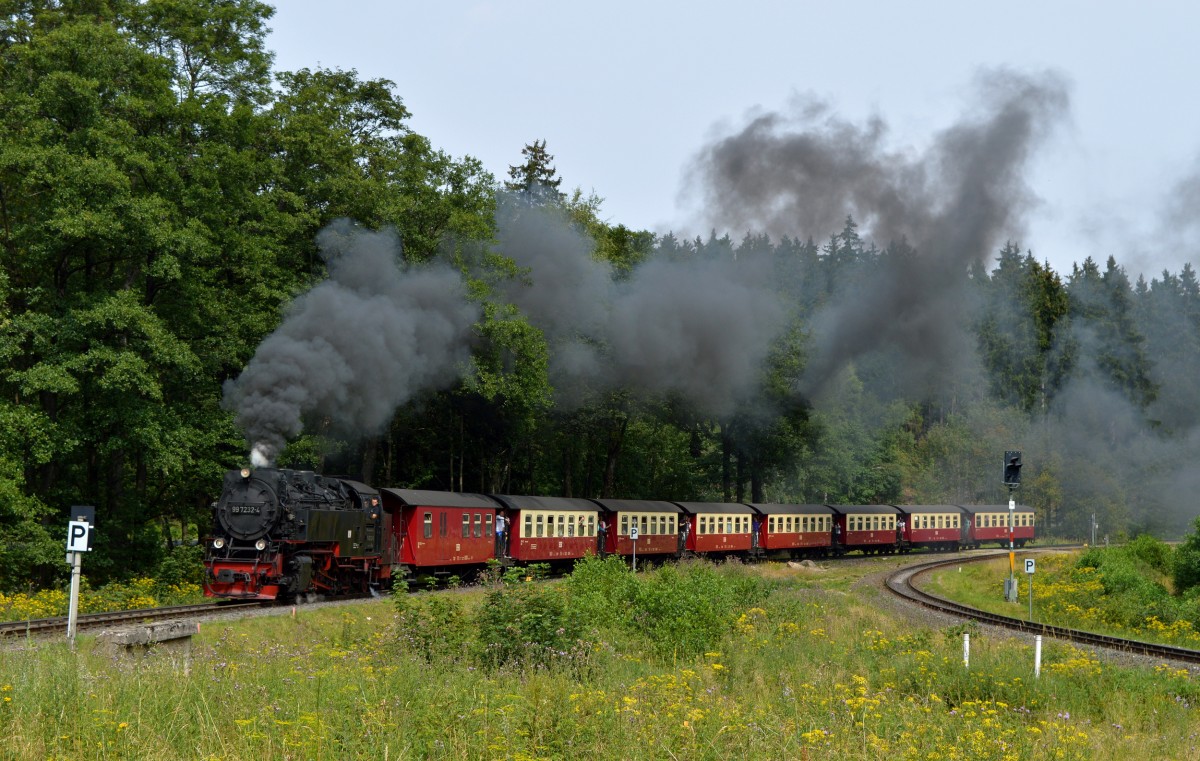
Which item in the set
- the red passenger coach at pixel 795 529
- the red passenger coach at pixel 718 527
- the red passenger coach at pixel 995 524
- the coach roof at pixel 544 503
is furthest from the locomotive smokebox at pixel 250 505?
the red passenger coach at pixel 995 524

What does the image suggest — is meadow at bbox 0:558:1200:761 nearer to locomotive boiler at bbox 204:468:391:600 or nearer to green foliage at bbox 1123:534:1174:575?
locomotive boiler at bbox 204:468:391:600

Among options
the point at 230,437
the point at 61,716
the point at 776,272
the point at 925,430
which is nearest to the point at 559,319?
the point at 776,272

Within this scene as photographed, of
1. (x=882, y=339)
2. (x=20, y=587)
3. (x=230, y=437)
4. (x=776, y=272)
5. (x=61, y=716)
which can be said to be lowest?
(x=20, y=587)

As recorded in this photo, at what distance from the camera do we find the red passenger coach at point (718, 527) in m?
40.7

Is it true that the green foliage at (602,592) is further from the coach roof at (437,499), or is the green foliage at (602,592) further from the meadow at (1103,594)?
the meadow at (1103,594)

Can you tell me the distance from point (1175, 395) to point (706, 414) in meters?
42.5

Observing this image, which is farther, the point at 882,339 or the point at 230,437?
the point at 882,339

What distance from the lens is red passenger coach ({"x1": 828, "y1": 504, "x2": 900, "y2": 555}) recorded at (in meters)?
49.6

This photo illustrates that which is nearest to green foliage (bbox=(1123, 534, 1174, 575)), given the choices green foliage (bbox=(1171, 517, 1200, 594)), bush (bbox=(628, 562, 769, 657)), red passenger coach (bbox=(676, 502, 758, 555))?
green foliage (bbox=(1171, 517, 1200, 594))

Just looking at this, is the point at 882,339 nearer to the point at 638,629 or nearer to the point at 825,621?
the point at 825,621

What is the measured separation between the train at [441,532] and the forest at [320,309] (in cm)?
162

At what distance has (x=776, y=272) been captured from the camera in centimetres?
4081

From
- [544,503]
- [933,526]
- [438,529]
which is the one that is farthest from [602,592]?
[933,526]

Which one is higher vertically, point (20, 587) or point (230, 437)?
point (230, 437)
